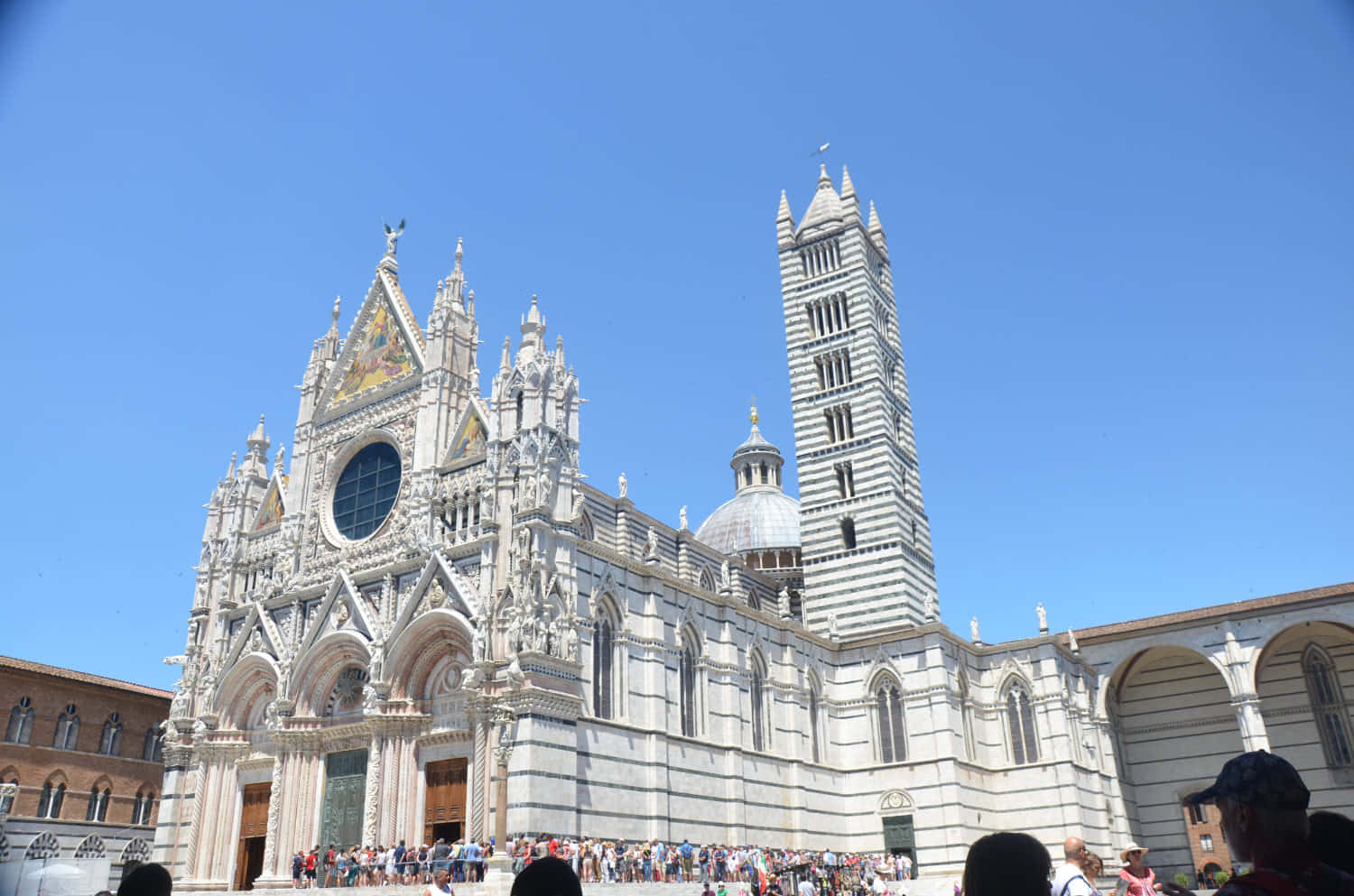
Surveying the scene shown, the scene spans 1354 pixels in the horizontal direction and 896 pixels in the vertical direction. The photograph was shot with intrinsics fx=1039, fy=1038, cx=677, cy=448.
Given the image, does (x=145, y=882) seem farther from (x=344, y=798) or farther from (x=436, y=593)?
(x=344, y=798)

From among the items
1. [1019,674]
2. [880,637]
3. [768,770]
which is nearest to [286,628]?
[768,770]

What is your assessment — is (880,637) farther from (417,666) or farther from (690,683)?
(417,666)

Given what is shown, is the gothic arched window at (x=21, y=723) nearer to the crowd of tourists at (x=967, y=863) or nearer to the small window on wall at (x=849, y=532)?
the crowd of tourists at (x=967, y=863)

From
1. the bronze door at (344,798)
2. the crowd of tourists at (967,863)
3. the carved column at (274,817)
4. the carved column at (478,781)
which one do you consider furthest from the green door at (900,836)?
the carved column at (274,817)

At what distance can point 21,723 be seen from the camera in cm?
3716

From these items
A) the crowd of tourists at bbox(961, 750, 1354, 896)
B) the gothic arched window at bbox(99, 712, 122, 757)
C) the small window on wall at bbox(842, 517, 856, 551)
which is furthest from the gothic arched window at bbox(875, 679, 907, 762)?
the crowd of tourists at bbox(961, 750, 1354, 896)

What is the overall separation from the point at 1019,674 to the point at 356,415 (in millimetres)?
27927

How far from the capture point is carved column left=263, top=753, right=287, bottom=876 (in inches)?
1226

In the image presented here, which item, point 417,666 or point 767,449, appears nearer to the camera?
point 417,666

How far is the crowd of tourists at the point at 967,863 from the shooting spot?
3.68 metres

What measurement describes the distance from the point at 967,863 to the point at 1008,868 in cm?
16

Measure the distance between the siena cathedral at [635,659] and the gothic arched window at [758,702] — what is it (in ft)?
0.35

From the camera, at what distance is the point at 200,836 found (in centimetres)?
3388

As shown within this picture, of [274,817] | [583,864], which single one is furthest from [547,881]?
[274,817]
